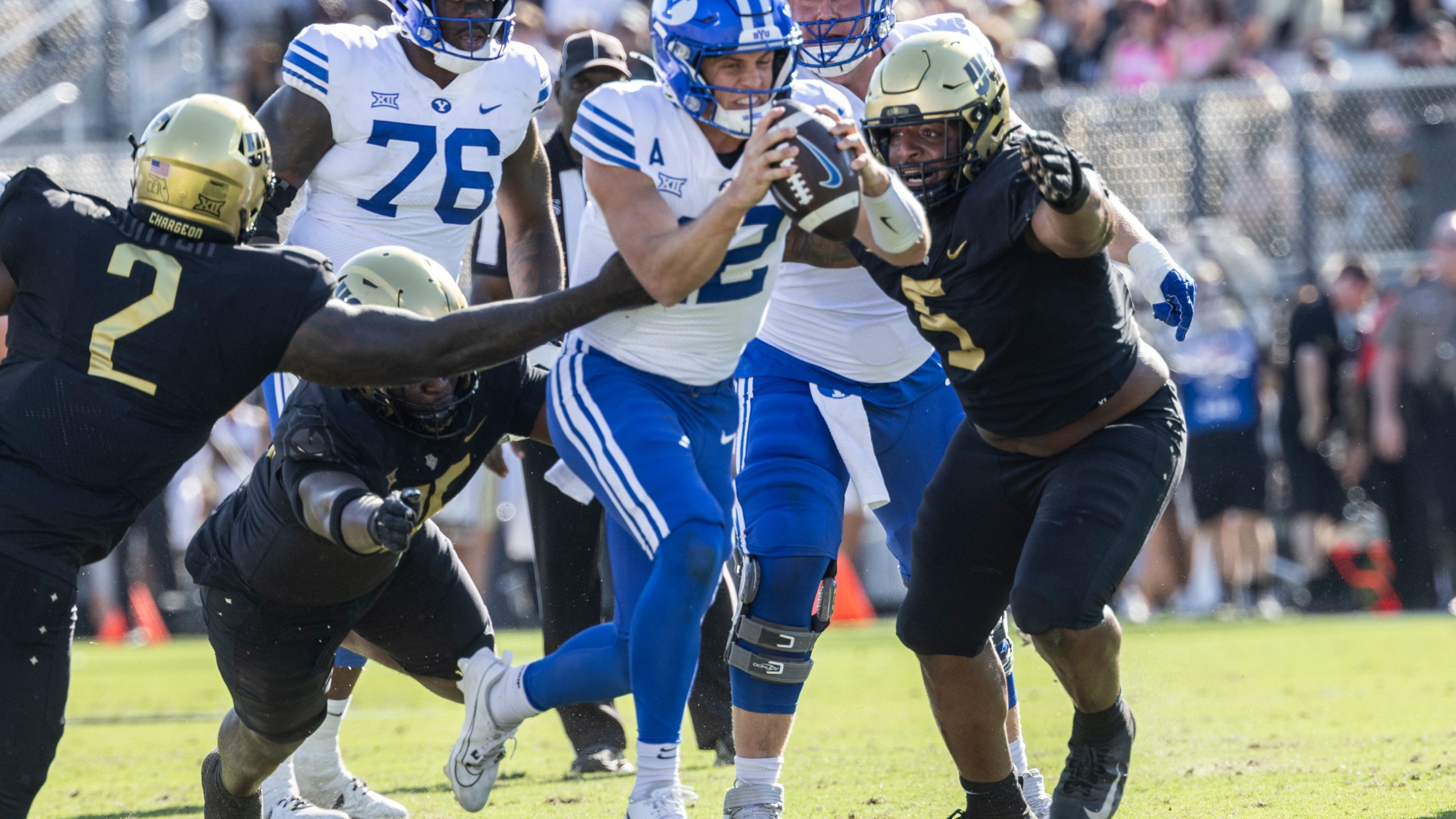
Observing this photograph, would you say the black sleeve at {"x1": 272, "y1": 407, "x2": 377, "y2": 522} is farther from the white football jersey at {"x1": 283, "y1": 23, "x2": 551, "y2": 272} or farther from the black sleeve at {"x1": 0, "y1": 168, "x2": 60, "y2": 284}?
the white football jersey at {"x1": 283, "y1": 23, "x2": 551, "y2": 272}

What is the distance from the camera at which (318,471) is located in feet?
12.7

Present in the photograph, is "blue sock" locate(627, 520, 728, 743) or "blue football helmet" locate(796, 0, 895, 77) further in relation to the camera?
"blue football helmet" locate(796, 0, 895, 77)

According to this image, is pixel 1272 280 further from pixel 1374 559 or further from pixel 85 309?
pixel 85 309

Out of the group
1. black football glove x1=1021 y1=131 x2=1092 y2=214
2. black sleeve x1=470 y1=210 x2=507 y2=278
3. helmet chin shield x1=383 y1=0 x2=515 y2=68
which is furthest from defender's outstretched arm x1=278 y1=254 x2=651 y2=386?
black sleeve x1=470 y1=210 x2=507 y2=278

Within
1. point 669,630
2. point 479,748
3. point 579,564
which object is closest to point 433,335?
point 669,630

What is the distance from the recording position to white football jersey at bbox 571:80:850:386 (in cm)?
388

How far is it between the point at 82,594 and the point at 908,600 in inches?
379

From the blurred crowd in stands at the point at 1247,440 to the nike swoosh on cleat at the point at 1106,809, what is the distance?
6.59 metres

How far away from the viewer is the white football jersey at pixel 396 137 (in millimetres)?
4965

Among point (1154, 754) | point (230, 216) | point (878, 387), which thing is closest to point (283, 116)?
point (230, 216)

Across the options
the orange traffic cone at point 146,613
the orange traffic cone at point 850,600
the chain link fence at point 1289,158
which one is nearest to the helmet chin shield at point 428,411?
the orange traffic cone at point 850,600

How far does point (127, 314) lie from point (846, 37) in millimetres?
2307

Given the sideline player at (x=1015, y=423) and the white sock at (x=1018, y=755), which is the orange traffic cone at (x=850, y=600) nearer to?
the white sock at (x=1018, y=755)

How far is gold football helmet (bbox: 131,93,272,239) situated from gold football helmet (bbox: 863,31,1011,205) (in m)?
1.53
